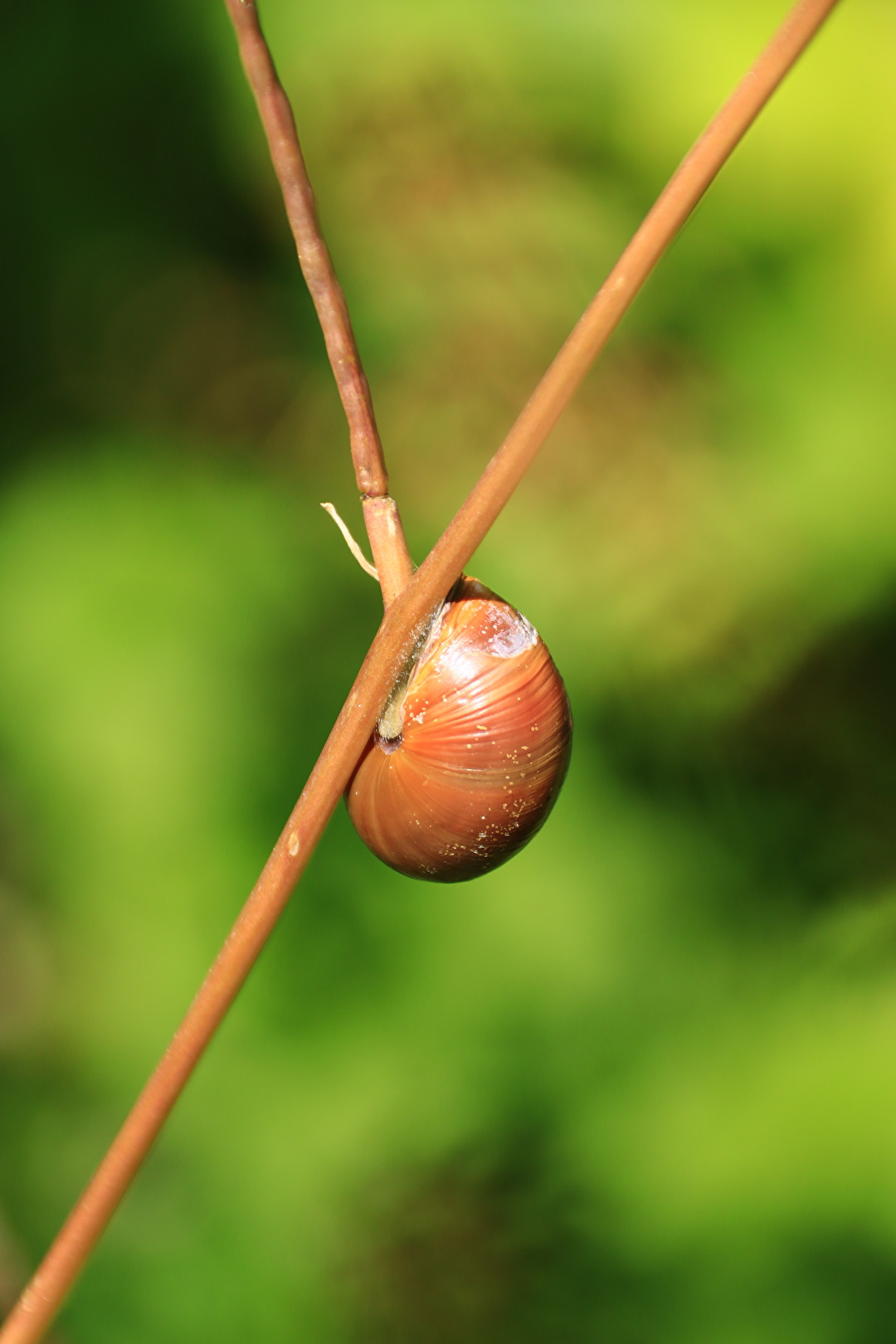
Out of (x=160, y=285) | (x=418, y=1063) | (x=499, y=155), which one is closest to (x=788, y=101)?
(x=499, y=155)

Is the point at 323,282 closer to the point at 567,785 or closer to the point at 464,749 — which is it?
the point at 464,749

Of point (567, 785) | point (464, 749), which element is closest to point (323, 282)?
point (464, 749)

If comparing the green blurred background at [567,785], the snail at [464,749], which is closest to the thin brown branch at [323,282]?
the snail at [464,749]

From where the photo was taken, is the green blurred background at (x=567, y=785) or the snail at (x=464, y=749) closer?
the snail at (x=464, y=749)

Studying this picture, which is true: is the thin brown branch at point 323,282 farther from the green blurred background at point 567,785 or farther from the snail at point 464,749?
the green blurred background at point 567,785

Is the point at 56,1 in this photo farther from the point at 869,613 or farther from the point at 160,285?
the point at 869,613

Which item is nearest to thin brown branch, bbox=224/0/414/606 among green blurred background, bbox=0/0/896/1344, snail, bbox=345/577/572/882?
snail, bbox=345/577/572/882
